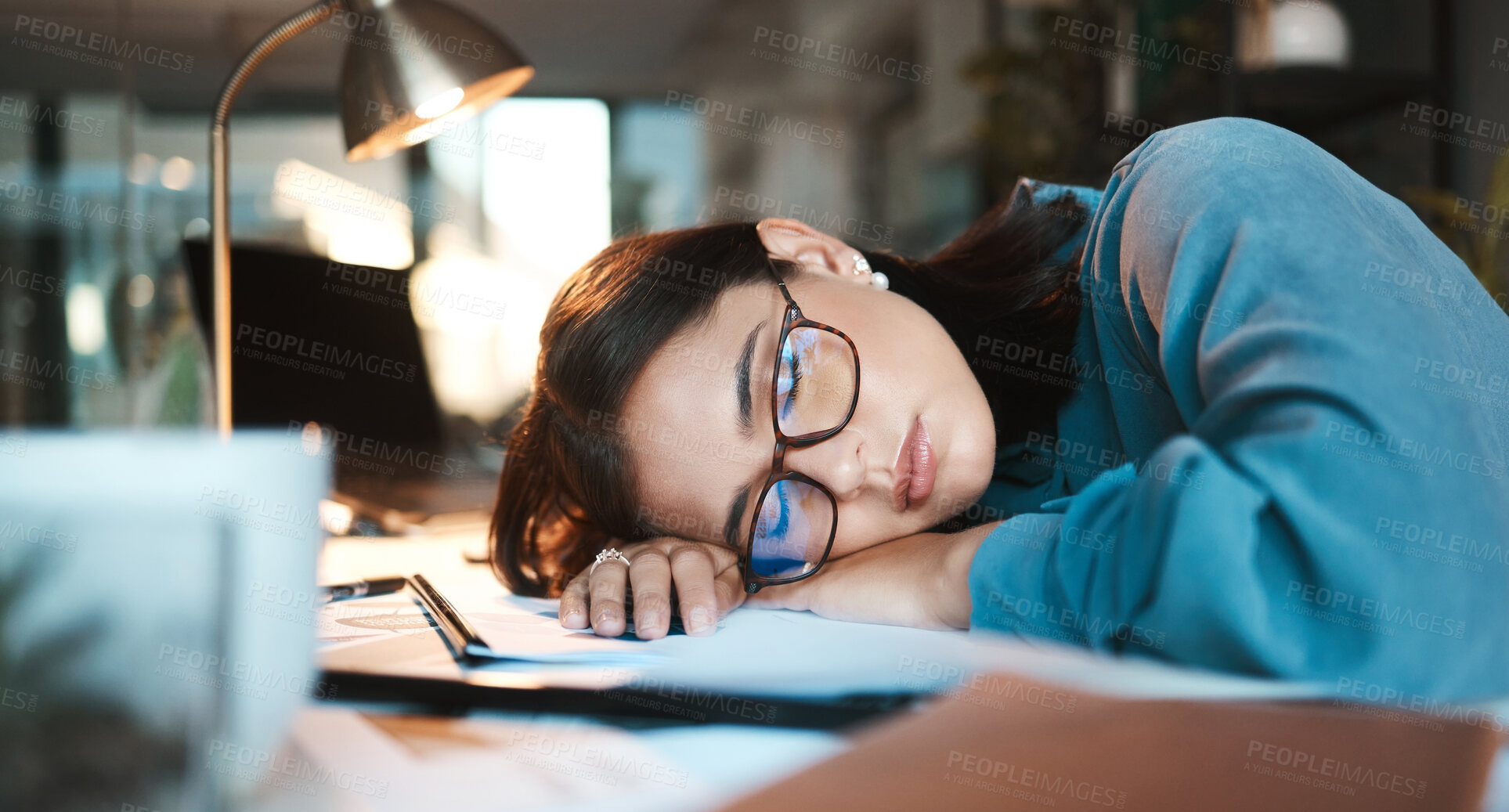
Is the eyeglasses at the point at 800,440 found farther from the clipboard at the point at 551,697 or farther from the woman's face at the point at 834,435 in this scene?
the clipboard at the point at 551,697

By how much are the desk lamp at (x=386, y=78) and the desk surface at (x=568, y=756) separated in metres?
0.80

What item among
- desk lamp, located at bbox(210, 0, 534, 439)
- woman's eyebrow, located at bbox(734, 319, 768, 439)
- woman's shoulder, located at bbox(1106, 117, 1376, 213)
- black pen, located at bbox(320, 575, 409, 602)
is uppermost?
desk lamp, located at bbox(210, 0, 534, 439)

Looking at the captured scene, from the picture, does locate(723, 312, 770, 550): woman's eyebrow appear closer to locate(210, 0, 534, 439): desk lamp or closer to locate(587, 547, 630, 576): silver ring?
locate(587, 547, 630, 576): silver ring

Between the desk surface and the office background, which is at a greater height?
the office background

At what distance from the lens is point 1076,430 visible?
34.0 inches

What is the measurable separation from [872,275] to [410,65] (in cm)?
65

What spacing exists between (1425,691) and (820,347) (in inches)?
17.6

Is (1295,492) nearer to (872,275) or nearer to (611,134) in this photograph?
(872,275)

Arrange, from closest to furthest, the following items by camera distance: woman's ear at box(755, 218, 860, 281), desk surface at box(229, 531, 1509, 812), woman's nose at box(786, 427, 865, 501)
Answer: desk surface at box(229, 531, 1509, 812) < woman's nose at box(786, 427, 865, 501) < woman's ear at box(755, 218, 860, 281)

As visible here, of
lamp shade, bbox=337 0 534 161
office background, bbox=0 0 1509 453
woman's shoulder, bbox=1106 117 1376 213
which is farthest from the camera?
office background, bbox=0 0 1509 453

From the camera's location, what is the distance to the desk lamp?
111 centimetres

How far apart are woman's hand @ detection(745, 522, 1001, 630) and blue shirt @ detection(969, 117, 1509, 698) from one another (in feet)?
0.13

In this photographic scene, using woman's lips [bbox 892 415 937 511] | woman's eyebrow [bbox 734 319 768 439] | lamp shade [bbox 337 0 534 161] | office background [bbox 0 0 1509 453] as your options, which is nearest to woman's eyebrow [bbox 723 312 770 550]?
woman's eyebrow [bbox 734 319 768 439]

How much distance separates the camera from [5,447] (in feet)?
2.97
